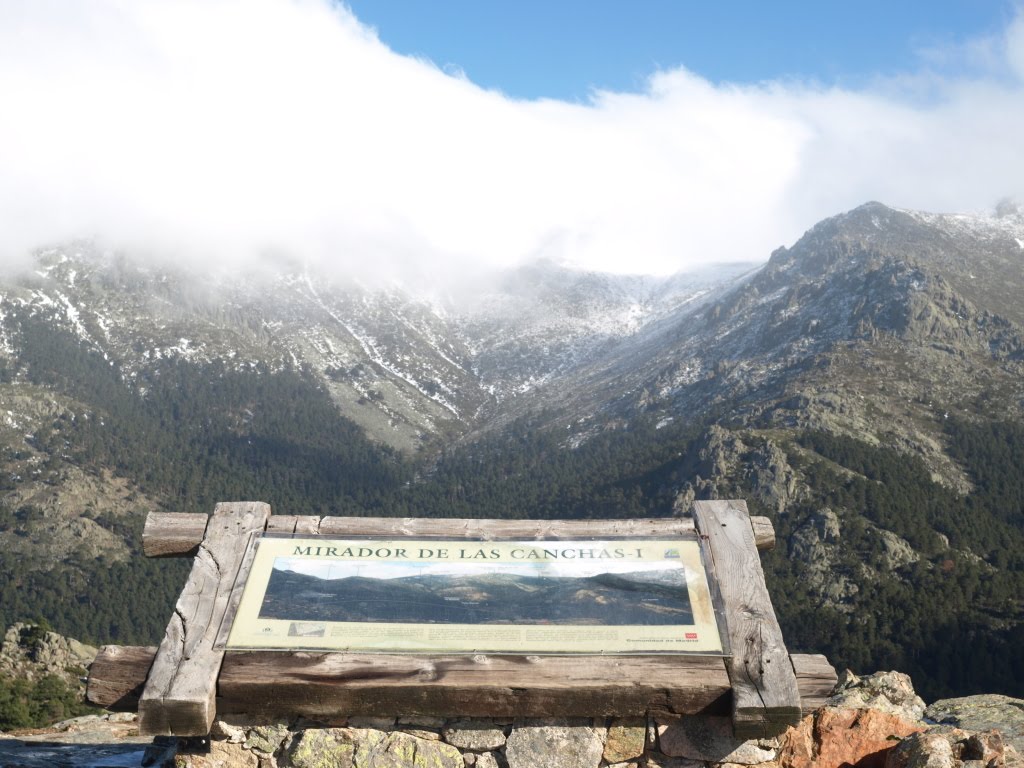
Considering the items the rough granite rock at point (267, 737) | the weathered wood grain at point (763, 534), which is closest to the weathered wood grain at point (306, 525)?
the rough granite rock at point (267, 737)

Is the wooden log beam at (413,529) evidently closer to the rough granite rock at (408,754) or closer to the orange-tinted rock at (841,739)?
the orange-tinted rock at (841,739)

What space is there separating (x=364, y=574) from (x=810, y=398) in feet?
635

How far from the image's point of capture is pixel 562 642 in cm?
862

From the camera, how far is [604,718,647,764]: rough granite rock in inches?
338

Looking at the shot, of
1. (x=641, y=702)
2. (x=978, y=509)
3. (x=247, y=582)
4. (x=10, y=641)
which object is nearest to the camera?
(x=641, y=702)

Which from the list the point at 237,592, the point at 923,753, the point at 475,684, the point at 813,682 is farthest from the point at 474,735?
the point at 923,753

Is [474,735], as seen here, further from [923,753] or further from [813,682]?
[923,753]

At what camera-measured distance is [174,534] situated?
32.6 feet

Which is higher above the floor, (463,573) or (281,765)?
(463,573)

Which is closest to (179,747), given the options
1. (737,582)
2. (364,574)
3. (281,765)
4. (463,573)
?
(281,765)

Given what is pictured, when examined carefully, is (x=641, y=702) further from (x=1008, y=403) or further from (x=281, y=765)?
(x=1008, y=403)

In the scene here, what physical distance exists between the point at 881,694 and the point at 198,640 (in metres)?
12.3

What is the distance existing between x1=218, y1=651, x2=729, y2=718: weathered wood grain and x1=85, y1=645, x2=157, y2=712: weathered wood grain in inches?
36.5

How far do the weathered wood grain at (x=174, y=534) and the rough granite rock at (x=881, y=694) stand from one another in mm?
10875
